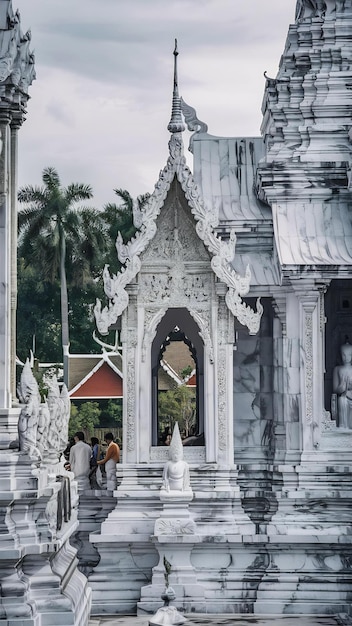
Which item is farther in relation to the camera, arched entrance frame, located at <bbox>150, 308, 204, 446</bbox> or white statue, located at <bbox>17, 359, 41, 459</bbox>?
arched entrance frame, located at <bbox>150, 308, 204, 446</bbox>

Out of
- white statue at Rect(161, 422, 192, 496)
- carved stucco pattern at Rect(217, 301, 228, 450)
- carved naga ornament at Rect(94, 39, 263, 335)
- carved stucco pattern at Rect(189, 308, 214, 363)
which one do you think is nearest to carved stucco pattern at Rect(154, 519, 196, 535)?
white statue at Rect(161, 422, 192, 496)

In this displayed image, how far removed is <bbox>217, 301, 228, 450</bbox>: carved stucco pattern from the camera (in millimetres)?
22781

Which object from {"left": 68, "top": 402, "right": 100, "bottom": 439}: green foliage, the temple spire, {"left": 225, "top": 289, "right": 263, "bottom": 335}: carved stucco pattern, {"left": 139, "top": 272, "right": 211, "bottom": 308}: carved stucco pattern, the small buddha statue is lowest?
the small buddha statue

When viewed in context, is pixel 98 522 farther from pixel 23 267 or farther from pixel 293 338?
pixel 23 267

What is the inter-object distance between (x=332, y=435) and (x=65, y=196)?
30.0 meters

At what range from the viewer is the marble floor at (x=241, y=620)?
21.0m

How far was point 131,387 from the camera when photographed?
22.9m

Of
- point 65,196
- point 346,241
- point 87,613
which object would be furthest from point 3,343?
point 65,196

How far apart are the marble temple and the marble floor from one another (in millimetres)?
80

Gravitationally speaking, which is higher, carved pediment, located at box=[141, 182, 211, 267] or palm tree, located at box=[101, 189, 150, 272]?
palm tree, located at box=[101, 189, 150, 272]

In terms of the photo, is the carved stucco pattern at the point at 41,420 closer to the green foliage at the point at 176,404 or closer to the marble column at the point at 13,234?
the marble column at the point at 13,234

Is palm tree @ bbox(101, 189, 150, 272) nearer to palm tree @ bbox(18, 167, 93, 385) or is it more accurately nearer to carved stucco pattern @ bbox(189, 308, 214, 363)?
palm tree @ bbox(18, 167, 93, 385)

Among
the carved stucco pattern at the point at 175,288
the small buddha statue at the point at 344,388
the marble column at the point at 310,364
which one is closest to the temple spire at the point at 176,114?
the carved stucco pattern at the point at 175,288

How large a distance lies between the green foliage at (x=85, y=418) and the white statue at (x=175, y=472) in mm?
25235
